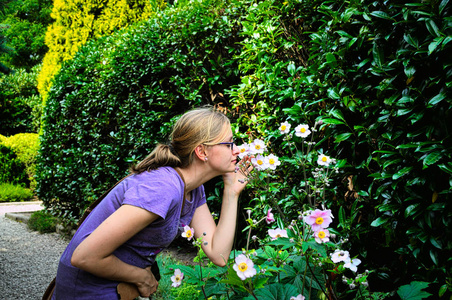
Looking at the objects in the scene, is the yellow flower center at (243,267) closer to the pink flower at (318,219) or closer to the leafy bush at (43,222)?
the pink flower at (318,219)

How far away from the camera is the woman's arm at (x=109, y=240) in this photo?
1.37 meters

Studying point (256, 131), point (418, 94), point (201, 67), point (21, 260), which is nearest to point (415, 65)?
point (418, 94)

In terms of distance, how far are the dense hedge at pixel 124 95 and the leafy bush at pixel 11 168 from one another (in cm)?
612

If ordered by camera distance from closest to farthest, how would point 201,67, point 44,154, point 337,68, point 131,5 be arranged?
point 337,68 → point 201,67 → point 44,154 → point 131,5

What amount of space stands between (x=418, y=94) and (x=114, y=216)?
147 centimetres

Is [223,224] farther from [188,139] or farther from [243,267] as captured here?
[243,267]

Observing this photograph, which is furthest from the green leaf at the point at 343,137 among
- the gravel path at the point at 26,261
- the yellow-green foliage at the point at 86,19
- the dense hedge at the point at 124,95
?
the yellow-green foliage at the point at 86,19

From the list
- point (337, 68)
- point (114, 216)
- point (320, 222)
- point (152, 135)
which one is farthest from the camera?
point (152, 135)

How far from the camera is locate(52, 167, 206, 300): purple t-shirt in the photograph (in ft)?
4.81

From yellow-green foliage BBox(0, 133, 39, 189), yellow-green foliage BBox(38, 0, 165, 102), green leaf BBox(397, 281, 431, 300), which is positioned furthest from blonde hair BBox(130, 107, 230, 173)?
yellow-green foliage BBox(0, 133, 39, 189)

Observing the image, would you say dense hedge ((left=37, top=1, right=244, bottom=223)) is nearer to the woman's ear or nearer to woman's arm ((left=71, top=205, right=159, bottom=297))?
the woman's ear

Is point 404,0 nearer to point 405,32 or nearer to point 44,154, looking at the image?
point 405,32

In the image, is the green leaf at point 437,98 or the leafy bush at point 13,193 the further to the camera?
the leafy bush at point 13,193

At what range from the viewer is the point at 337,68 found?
6.61 ft
